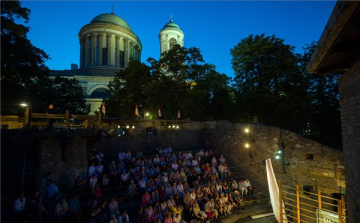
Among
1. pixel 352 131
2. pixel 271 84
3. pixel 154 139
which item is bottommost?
pixel 154 139

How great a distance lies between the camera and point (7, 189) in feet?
27.3

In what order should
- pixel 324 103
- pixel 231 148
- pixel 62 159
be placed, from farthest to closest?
pixel 324 103 < pixel 231 148 < pixel 62 159

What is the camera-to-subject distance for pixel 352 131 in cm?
457

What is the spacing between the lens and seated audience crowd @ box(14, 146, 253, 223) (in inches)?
295

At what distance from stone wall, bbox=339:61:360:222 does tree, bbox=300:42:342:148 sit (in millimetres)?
14378

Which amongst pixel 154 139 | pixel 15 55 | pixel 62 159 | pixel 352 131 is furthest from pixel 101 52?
pixel 352 131

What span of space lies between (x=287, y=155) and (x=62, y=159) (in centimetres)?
1336

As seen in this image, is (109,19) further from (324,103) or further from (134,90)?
(324,103)

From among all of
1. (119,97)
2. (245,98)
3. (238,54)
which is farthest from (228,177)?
(119,97)

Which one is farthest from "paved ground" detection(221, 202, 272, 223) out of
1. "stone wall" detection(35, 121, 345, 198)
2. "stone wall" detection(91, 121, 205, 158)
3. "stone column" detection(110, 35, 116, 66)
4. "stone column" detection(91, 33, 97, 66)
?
"stone column" detection(91, 33, 97, 66)

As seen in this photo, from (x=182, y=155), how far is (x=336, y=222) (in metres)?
9.24

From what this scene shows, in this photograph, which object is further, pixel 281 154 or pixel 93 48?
pixel 93 48

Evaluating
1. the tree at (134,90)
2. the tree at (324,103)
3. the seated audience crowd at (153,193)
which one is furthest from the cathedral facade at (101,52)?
the tree at (324,103)

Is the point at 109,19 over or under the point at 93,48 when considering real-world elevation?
over
